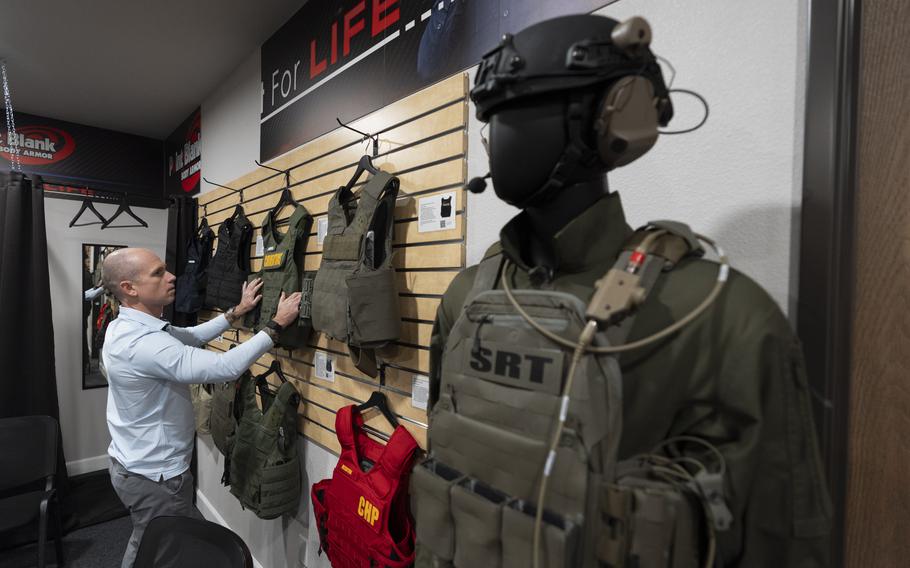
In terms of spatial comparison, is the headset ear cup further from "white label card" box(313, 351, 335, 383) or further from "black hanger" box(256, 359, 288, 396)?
"black hanger" box(256, 359, 288, 396)

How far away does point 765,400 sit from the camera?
0.60m

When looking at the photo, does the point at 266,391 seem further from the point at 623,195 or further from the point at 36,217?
the point at 36,217

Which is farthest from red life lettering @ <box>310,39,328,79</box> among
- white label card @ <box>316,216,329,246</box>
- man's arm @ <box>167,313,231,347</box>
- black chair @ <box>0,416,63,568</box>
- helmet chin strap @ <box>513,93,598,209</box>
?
black chair @ <box>0,416,63,568</box>

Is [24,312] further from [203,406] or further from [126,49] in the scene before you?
[126,49]

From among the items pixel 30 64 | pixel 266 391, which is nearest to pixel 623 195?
pixel 266 391

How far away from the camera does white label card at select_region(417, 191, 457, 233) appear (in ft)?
4.96

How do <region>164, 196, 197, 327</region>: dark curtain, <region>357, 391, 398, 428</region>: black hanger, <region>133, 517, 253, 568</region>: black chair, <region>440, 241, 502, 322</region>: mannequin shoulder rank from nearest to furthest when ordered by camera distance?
<region>440, 241, 502, 322</region>: mannequin shoulder, <region>133, 517, 253, 568</region>: black chair, <region>357, 391, 398, 428</region>: black hanger, <region>164, 196, 197, 327</region>: dark curtain

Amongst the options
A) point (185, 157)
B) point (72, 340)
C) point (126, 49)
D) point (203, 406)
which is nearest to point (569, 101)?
point (203, 406)

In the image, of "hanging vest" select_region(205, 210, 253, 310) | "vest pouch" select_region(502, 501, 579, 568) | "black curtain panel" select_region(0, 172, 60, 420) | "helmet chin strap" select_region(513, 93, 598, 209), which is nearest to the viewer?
"vest pouch" select_region(502, 501, 579, 568)

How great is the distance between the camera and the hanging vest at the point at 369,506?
4.63 ft

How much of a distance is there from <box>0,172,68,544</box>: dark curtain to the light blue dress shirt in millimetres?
1891

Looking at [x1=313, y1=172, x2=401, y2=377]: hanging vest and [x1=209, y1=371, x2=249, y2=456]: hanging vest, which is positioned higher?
[x1=313, y1=172, x2=401, y2=377]: hanging vest

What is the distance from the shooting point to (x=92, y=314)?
166 inches

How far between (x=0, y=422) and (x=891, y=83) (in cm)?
419
